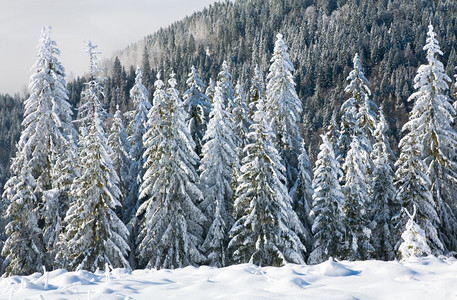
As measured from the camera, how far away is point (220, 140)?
2539 centimetres

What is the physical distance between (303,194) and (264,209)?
5446 millimetres

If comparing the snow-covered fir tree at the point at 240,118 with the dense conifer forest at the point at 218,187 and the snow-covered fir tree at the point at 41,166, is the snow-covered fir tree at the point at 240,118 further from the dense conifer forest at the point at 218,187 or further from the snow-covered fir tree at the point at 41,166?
the snow-covered fir tree at the point at 41,166

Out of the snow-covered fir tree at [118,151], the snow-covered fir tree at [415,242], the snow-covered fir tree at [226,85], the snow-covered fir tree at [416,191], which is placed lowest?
the snow-covered fir tree at [415,242]

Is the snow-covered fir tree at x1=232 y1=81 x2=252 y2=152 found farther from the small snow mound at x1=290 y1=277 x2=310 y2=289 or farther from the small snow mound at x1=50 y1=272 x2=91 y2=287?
the small snow mound at x1=290 y1=277 x2=310 y2=289

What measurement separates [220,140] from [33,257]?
14.5 meters

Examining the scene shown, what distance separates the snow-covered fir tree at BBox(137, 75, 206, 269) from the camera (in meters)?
23.6

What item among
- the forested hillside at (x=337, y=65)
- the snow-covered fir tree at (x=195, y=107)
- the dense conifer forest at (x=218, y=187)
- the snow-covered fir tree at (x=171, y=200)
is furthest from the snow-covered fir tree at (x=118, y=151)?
the forested hillside at (x=337, y=65)

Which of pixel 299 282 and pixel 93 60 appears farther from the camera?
pixel 93 60

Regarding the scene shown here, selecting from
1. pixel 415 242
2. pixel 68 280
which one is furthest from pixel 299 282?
pixel 415 242

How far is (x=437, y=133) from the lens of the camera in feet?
79.8

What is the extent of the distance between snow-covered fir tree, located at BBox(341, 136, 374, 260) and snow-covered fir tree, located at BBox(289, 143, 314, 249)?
2.69 m

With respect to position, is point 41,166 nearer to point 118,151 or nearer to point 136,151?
point 136,151

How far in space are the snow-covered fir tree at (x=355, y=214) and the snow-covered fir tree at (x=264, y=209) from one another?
3.42m

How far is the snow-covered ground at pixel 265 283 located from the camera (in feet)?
18.9
